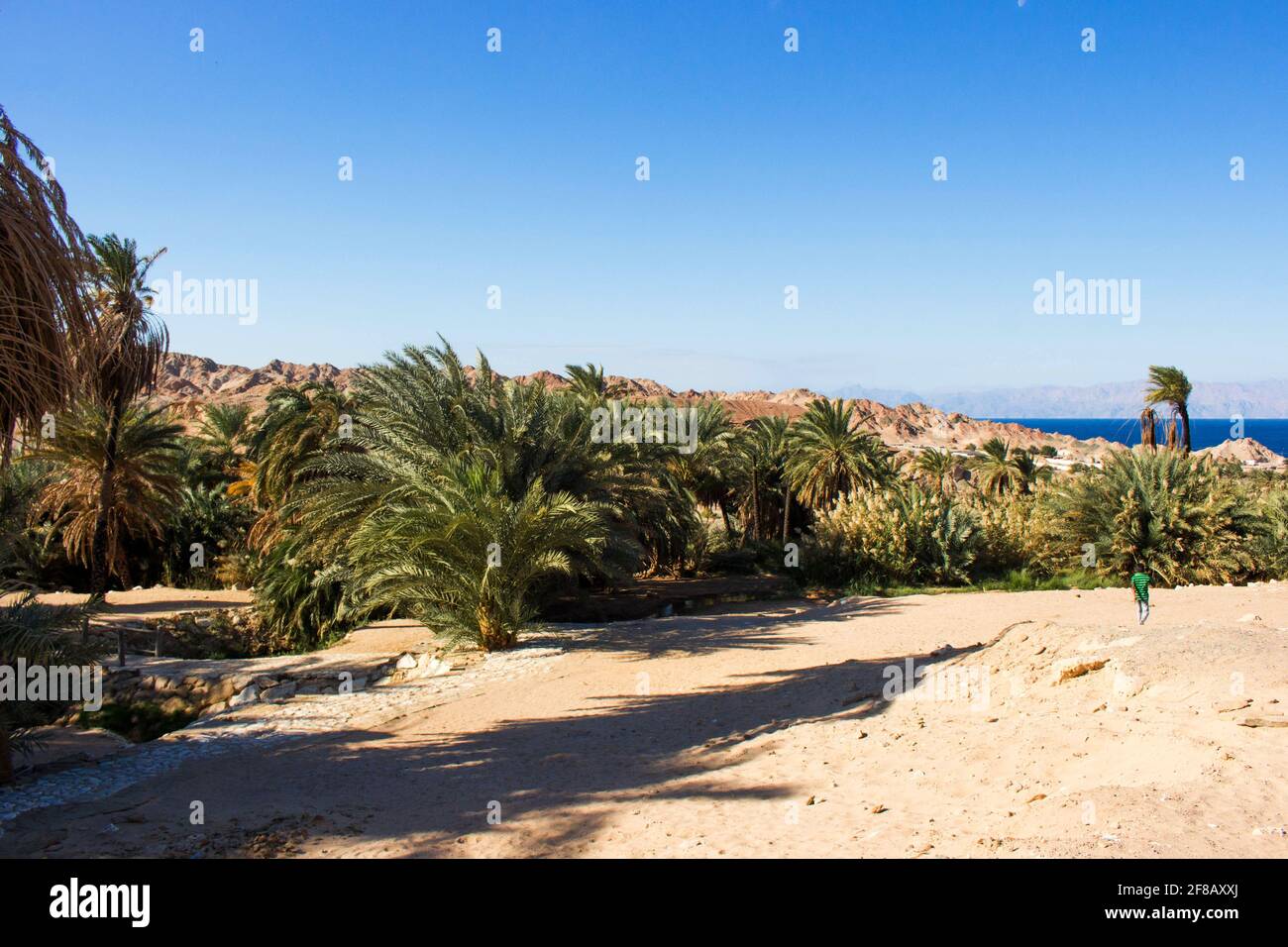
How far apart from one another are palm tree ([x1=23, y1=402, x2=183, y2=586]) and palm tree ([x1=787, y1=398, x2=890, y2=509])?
57.0ft

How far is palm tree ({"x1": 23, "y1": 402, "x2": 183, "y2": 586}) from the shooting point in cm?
1820

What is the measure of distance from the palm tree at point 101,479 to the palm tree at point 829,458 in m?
17.4

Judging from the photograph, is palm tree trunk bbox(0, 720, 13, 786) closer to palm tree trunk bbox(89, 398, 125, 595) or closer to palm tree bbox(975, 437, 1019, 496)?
palm tree trunk bbox(89, 398, 125, 595)

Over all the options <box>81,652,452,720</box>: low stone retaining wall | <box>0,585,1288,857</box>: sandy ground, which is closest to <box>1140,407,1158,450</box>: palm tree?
<box>0,585,1288,857</box>: sandy ground

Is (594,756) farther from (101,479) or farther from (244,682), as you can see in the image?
(101,479)

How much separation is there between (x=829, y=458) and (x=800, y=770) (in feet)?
65.3

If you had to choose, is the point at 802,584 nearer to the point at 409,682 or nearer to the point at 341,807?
the point at 409,682

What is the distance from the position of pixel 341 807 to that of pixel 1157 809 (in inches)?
211

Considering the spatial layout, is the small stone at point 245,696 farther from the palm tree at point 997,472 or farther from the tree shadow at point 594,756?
the palm tree at point 997,472

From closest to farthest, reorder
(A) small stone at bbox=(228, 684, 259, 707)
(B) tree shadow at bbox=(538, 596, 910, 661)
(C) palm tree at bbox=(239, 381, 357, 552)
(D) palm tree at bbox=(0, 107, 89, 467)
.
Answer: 1. (D) palm tree at bbox=(0, 107, 89, 467)
2. (A) small stone at bbox=(228, 684, 259, 707)
3. (B) tree shadow at bbox=(538, 596, 910, 661)
4. (C) palm tree at bbox=(239, 381, 357, 552)

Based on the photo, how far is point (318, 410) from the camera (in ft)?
65.1

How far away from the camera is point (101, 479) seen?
60.8ft
